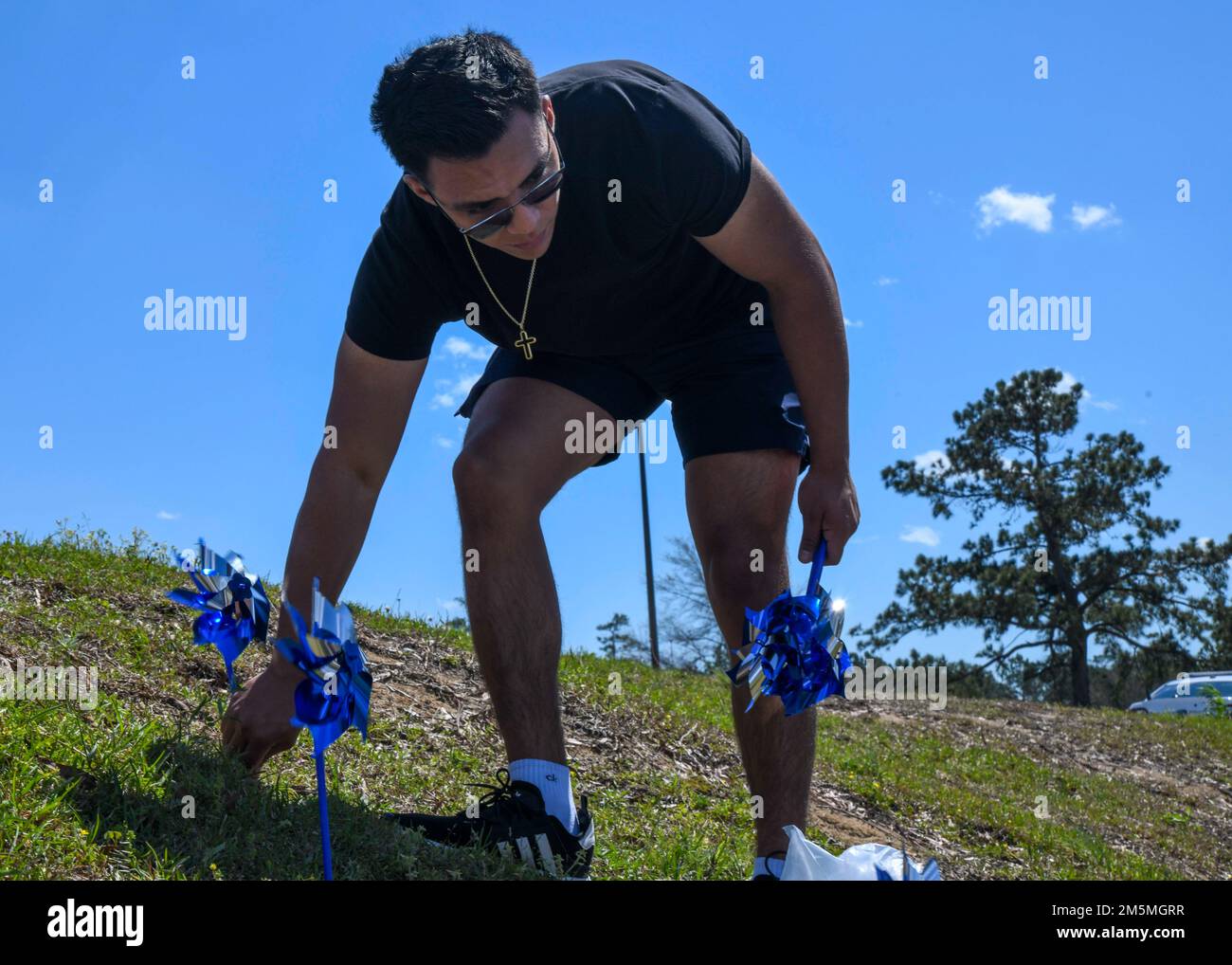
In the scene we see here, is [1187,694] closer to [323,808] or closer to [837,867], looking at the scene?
[837,867]

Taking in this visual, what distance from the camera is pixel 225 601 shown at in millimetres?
3023

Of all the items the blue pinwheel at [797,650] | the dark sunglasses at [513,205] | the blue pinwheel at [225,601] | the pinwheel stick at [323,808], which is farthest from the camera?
the blue pinwheel at [225,601]

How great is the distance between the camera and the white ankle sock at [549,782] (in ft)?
10.0

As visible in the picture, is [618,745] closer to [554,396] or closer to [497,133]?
[554,396]

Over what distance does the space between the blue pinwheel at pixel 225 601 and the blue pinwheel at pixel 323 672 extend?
942mm

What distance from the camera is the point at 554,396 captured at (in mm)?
3367

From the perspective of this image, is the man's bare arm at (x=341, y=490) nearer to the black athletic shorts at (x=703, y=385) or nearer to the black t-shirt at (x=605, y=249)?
the black t-shirt at (x=605, y=249)

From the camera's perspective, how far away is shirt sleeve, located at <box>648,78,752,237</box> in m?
2.91

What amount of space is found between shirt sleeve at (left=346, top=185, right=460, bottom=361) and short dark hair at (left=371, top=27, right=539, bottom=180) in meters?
0.32

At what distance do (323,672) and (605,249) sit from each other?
1.54 m

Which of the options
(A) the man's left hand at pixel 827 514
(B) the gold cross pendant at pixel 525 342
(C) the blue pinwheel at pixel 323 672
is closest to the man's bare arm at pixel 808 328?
(A) the man's left hand at pixel 827 514
